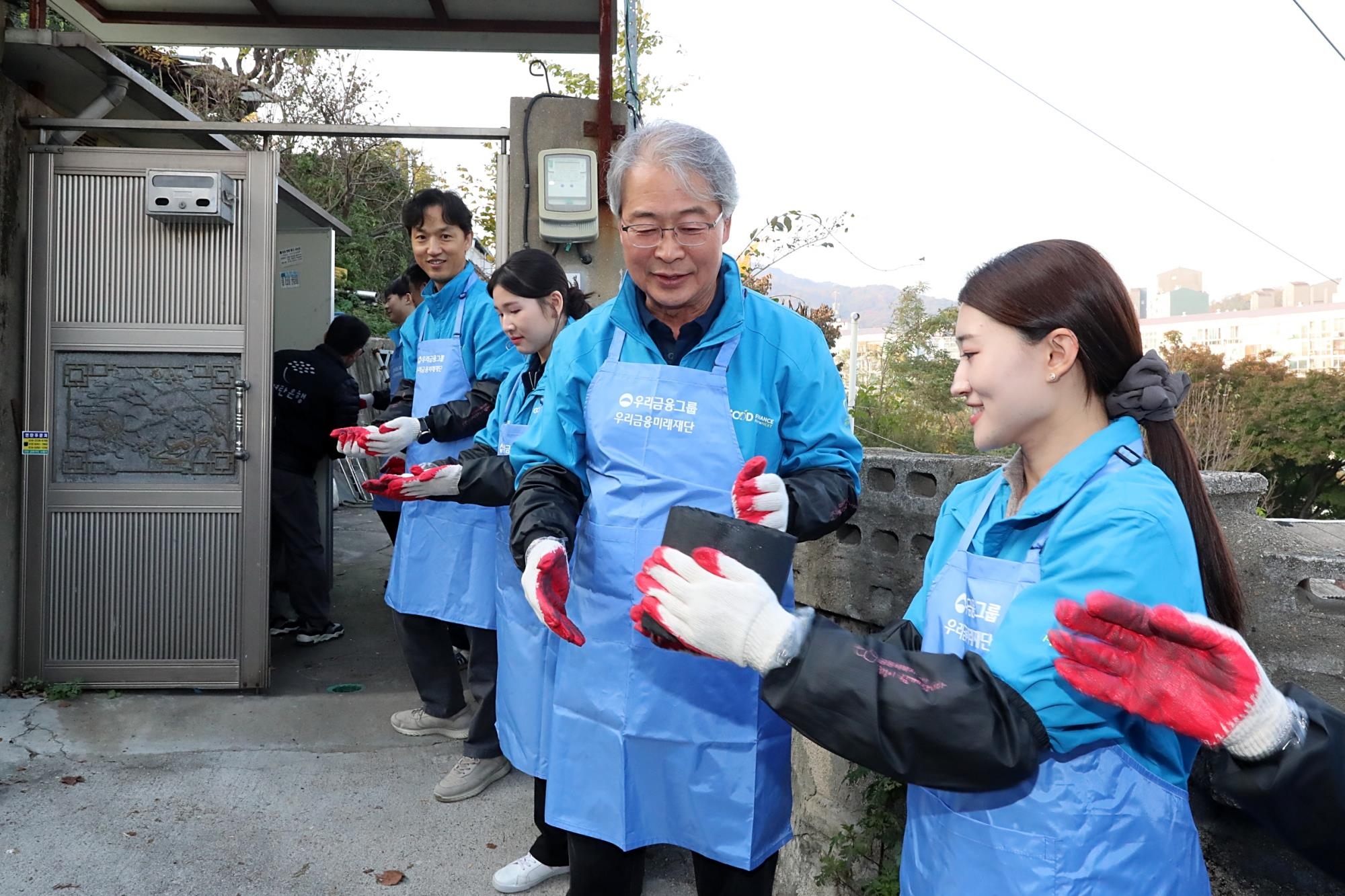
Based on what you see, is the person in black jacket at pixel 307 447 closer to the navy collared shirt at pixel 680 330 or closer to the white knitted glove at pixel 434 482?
the white knitted glove at pixel 434 482

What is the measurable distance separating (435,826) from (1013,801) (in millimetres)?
2546

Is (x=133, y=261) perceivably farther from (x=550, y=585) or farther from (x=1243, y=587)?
(x=1243, y=587)

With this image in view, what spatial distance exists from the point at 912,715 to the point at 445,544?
272 centimetres

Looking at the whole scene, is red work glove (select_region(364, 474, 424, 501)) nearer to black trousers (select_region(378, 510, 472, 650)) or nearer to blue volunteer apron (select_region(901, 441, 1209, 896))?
black trousers (select_region(378, 510, 472, 650))

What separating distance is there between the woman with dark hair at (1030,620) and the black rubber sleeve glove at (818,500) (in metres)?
0.37

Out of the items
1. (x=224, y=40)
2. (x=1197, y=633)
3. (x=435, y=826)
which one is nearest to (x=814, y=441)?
(x=1197, y=633)

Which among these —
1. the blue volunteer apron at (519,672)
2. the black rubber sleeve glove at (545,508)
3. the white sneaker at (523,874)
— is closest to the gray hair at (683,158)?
the black rubber sleeve glove at (545,508)

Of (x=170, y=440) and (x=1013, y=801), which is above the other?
(x=170, y=440)

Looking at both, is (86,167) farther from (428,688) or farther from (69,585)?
(428,688)

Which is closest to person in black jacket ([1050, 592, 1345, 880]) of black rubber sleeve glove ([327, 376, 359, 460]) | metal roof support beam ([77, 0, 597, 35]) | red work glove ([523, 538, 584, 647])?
red work glove ([523, 538, 584, 647])

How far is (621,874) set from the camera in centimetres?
206

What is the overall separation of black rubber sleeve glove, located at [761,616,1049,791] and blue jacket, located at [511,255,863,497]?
842 millimetres

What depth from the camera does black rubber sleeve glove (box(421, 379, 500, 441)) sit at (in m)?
3.58

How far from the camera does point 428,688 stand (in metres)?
4.05
